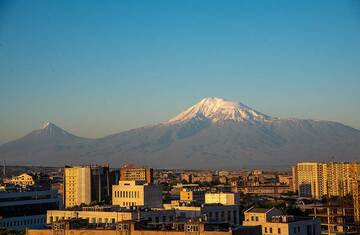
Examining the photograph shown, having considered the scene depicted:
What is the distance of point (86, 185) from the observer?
3288 cm

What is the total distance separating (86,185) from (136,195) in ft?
29.1

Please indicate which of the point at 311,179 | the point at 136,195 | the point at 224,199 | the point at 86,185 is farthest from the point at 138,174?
the point at 136,195

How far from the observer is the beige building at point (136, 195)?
24.1 meters

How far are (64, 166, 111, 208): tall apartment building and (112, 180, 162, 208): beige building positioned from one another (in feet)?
24.3

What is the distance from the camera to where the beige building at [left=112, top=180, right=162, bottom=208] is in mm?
24073

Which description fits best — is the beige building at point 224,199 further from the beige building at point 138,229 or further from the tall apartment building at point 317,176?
the tall apartment building at point 317,176

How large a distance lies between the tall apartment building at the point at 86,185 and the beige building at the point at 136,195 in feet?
24.3

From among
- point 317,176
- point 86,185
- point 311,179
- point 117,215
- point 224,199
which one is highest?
point 317,176

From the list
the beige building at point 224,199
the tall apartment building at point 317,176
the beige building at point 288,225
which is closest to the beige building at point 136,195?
the beige building at point 224,199

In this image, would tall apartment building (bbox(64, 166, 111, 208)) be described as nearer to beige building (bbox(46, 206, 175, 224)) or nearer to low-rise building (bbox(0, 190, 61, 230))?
low-rise building (bbox(0, 190, 61, 230))

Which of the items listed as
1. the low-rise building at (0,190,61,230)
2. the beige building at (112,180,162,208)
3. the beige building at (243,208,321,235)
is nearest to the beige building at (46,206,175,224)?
the beige building at (243,208,321,235)

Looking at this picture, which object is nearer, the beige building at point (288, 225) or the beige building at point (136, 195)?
the beige building at point (288, 225)

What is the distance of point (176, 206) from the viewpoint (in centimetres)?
2167

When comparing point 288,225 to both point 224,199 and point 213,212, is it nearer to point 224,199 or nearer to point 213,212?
point 213,212
